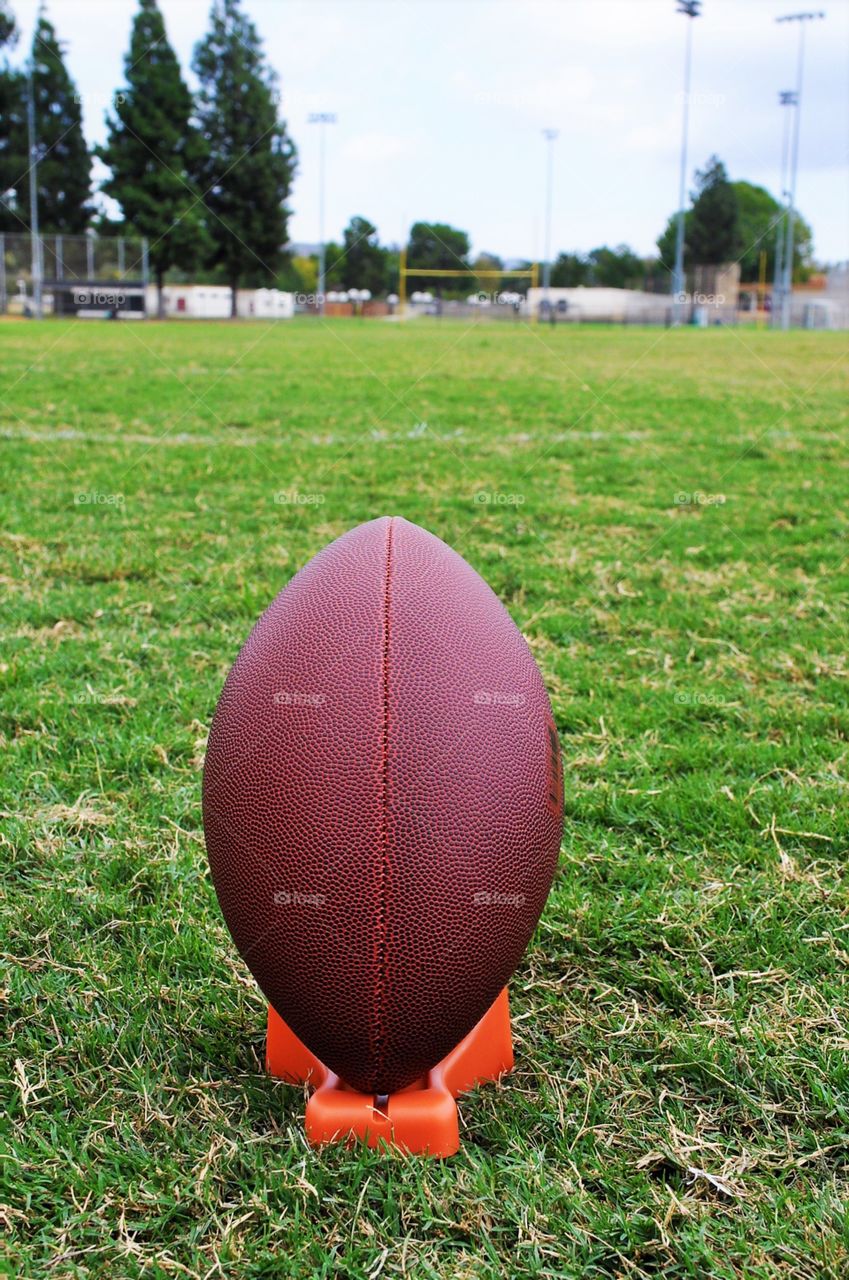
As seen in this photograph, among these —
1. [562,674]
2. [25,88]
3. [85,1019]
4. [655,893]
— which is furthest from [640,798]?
[25,88]

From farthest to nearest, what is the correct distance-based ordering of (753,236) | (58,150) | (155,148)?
(753,236), (58,150), (155,148)

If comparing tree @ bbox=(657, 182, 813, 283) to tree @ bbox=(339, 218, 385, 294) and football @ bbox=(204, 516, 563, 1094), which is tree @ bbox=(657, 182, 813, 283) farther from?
football @ bbox=(204, 516, 563, 1094)

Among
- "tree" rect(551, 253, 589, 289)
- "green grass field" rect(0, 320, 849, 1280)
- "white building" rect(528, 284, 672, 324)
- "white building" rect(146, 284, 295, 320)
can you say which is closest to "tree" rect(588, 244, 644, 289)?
"tree" rect(551, 253, 589, 289)

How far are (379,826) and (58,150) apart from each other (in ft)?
162

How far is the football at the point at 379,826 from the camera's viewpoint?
5.91 ft

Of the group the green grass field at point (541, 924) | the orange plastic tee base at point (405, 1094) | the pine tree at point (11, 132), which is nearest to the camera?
the green grass field at point (541, 924)

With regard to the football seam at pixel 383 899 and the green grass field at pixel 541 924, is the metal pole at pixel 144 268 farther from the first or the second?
the football seam at pixel 383 899

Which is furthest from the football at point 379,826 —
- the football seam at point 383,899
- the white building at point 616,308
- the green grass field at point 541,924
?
the white building at point 616,308

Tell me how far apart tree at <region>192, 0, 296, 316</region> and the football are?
4147cm

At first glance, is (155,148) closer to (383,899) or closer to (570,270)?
(570,270)

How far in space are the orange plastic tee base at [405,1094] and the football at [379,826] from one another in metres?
0.04

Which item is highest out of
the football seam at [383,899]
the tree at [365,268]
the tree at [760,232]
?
the tree at [760,232]

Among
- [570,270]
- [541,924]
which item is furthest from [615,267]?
[541,924]

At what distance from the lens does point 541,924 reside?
2.51 m
